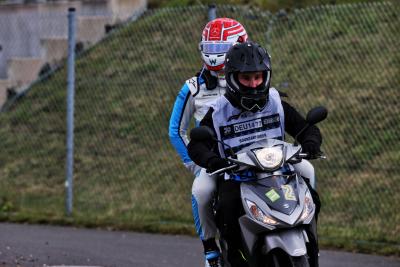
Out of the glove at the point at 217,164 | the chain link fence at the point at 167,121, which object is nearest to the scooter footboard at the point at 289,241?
the glove at the point at 217,164

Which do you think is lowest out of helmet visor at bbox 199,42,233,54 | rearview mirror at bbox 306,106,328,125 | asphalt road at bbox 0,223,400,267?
asphalt road at bbox 0,223,400,267

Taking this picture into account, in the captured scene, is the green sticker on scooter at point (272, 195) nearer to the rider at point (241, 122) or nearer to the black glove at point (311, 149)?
the rider at point (241, 122)

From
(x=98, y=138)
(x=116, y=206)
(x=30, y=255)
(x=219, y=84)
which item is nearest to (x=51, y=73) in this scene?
(x=98, y=138)

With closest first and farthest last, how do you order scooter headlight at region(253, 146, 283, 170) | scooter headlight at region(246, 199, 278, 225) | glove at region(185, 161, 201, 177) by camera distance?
scooter headlight at region(246, 199, 278, 225)
scooter headlight at region(253, 146, 283, 170)
glove at region(185, 161, 201, 177)

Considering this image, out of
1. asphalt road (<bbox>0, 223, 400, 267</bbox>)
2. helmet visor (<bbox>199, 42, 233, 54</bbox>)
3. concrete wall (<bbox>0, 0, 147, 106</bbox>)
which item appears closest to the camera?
helmet visor (<bbox>199, 42, 233, 54</bbox>)

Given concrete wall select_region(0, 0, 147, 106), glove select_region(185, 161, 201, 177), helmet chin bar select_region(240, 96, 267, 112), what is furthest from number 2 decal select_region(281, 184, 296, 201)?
concrete wall select_region(0, 0, 147, 106)

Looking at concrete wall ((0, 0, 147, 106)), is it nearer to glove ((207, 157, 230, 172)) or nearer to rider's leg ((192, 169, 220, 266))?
rider's leg ((192, 169, 220, 266))

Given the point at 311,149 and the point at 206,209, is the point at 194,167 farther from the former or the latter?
the point at 311,149

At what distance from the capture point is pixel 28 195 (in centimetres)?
1352

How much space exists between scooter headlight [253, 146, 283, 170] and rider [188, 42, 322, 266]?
33 cm

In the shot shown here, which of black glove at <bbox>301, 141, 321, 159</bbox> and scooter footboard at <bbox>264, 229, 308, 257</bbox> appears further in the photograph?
black glove at <bbox>301, 141, 321, 159</bbox>

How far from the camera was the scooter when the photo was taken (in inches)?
233

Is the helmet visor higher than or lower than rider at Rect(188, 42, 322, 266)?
higher

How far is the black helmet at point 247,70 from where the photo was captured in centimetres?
643
